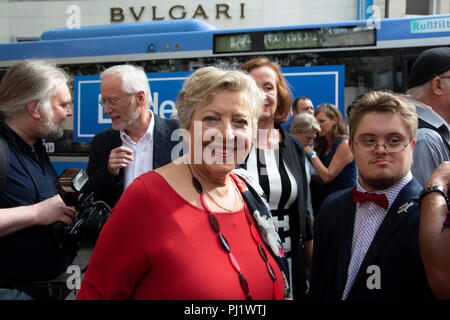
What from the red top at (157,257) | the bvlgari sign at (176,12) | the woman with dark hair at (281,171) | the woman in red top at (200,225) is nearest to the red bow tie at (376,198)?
the woman in red top at (200,225)

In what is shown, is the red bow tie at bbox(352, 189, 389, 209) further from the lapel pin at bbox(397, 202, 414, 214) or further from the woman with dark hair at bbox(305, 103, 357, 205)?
the woman with dark hair at bbox(305, 103, 357, 205)

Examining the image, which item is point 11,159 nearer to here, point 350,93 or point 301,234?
point 301,234

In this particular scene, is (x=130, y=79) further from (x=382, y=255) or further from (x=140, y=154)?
(x=382, y=255)

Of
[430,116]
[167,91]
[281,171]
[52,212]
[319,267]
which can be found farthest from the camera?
[167,91]

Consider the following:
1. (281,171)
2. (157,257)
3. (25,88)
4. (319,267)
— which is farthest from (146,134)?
(157,257)

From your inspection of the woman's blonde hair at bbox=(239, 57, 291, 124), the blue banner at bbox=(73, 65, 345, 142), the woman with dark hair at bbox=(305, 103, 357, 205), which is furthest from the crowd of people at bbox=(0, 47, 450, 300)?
the blue banner at bbox=(73, 65, 345, 142)

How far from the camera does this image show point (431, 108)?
8.08ft

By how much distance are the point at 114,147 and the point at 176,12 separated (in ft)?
47.5

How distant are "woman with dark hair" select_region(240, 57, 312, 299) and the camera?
39.8 inches

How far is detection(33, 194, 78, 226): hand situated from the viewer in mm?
2012

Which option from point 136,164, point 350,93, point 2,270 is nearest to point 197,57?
point 350,93

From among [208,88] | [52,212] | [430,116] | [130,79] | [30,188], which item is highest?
[130,79]

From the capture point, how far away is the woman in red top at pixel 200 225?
134 centimetres

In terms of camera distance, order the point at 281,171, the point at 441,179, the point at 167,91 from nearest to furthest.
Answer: the point at 441,179 < the point at 281,171 < the point at 167,91
